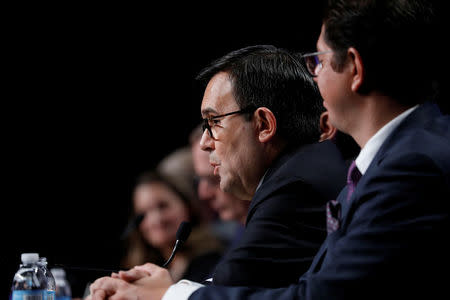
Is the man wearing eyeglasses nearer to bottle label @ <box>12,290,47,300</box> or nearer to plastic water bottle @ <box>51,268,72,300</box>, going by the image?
bottle label @ <box>12,290,47,300</box>

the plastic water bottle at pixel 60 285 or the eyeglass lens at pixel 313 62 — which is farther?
the plastic water bottle at pixel 60 285

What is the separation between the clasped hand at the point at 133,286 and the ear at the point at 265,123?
0.53 metres

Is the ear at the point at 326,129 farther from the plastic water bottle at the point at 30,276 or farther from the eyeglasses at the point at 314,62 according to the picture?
the plastic water bottle at the point at 30,276

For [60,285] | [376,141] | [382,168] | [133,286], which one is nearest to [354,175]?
[376,141]

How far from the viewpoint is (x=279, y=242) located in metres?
1.55

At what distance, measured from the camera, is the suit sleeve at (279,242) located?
1.53 m

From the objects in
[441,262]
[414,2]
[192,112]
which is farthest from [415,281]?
[192,112]

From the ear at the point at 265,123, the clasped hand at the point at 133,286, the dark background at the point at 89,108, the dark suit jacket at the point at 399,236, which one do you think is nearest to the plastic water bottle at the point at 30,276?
the clasped hand at the point at 133,286

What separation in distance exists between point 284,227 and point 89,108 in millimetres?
3514

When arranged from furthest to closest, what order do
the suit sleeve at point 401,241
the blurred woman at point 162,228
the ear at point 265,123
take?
the blurred woman at point 162,228, the ear at point 265,123, the suit sleeve at point 401,241

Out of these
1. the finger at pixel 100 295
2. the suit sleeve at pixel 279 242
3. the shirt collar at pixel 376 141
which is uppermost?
the shirt collar at pixel 376 141

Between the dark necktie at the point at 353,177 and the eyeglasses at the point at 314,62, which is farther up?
the eyeglasses at the point at 314,62

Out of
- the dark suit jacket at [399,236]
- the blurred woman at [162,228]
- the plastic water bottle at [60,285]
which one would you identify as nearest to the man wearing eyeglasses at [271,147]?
the dark suit jacket at [399,236]

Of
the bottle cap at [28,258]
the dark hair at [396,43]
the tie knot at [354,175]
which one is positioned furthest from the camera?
the bottle cap at [28,258]
